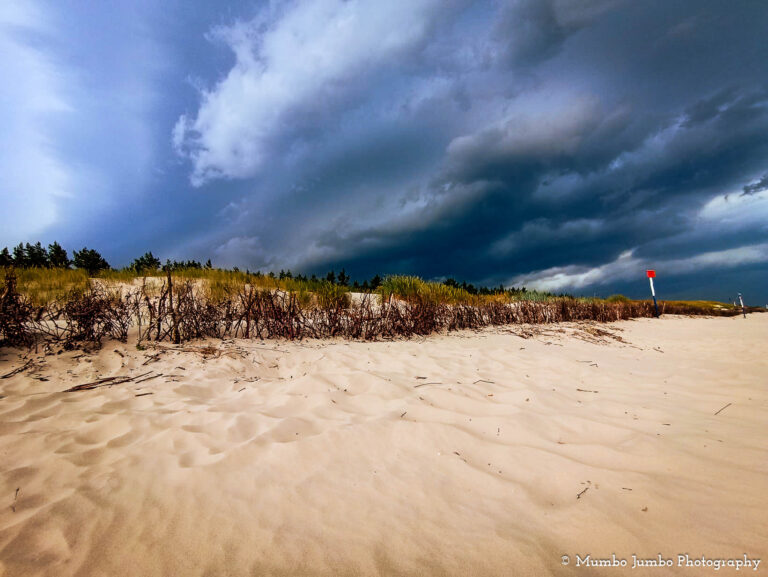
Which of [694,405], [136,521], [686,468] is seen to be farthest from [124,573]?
[694,405]

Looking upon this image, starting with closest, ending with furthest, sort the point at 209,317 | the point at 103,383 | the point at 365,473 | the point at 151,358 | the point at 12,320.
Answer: the point at 365,473, the point at 103,383, the point at 12,320, the point at 151,358, the point at 209,317

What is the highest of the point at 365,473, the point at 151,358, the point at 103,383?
the point at 151,358

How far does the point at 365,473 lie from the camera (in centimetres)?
189

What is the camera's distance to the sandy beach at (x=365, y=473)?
1.32m

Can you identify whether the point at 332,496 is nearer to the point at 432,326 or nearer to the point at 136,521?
the point at 136,521

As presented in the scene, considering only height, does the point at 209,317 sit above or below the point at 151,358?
above

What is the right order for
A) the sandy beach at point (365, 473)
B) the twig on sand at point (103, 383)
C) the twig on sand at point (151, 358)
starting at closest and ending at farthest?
the sandy beach at point (365, 473) < the twig on sand at point (103, 383) < the twig on sand at point (151, 358)

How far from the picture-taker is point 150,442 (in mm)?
2184

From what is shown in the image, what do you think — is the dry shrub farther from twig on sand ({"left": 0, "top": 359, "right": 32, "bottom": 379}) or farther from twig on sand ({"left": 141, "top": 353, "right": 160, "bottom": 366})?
twig on sand ({"left": 141, "top": 353, "right": 160, "bottom": 366})

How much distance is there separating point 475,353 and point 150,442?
4.46m

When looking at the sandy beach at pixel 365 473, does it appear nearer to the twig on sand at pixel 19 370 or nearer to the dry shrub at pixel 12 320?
the twig on sand at pixel 19 370

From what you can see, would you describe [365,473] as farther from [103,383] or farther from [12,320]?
[12,320]

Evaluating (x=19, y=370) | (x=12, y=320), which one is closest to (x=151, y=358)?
(x=19, y=370)

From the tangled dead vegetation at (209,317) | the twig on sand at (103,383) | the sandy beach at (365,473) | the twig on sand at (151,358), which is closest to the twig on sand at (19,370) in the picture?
the sandy beach at (365,473)
